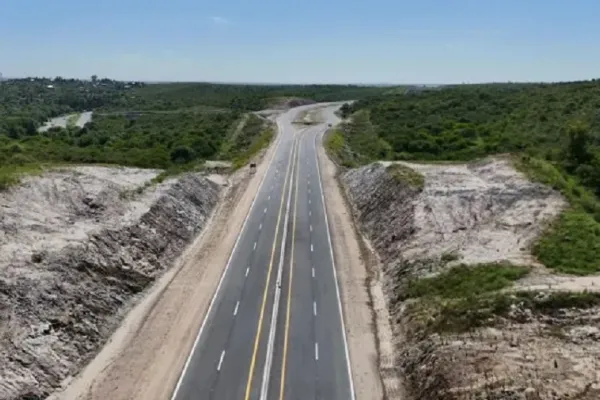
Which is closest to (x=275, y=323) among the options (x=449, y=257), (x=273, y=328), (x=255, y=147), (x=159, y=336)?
(x=273, y=328)

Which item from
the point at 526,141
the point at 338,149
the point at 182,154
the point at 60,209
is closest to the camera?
the point at 60,209

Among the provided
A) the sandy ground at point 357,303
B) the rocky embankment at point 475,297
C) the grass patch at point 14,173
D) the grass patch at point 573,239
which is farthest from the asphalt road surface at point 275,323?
the grass patch at point 14,173

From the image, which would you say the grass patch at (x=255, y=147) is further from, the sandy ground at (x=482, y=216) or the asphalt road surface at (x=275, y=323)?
the sandy ground at (x=482, y=216)

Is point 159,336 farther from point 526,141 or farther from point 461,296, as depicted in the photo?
point 526,141

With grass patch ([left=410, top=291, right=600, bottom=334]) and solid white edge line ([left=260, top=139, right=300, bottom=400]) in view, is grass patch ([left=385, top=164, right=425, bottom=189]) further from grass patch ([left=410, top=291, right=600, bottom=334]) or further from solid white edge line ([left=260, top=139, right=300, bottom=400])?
grass patch ([left=410, top=291, right=600, bottom=334])

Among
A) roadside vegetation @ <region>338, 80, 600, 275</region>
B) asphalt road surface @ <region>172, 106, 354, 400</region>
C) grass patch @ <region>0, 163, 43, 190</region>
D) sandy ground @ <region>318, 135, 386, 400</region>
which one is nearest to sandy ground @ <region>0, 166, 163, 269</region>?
Result: grass patch @ <region>0, 163, 43, 190</region>

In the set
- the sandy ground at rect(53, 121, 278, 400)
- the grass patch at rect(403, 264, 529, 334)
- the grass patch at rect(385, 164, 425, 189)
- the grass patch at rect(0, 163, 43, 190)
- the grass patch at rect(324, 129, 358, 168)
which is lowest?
the sandy ground at rect(53, 121, 278, 400)
